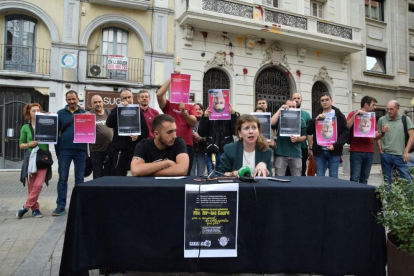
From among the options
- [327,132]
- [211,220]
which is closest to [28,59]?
[327,132]

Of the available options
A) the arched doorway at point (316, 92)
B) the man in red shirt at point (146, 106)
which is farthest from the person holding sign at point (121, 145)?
the arched doorway at point (316, 92)

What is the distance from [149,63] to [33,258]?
39.6ft

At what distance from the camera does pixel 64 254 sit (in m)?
2.39

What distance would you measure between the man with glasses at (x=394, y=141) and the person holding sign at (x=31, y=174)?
638 cm

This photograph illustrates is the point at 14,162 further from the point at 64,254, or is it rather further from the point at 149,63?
the point at 64,254

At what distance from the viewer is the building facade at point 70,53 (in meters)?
13.2

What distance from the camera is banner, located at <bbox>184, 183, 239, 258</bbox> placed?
2449 millimetres

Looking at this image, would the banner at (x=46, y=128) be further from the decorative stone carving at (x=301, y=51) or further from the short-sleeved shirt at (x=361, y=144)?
the decorative stone carving at (x=301, y=51)

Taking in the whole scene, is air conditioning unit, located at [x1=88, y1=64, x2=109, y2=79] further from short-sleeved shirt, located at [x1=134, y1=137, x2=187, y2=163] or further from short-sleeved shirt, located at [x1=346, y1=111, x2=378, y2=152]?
short-sleeved shirt, located at [x1=134, y1=137, x2=187, y2=163]

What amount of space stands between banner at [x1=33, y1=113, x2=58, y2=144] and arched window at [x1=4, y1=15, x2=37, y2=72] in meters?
9.70

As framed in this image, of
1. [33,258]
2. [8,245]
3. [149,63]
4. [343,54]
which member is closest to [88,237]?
[33,258]

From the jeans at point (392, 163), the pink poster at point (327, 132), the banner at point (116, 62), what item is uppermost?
the banner at point (116, 62)

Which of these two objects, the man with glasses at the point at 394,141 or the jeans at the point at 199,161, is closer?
the man with glasses at the point at 394,141

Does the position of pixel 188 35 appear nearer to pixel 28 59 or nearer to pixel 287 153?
pixel 28 59
